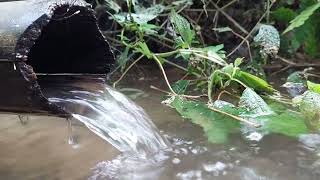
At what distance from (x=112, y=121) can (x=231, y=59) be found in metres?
1.20

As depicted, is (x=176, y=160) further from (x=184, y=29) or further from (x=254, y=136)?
(x=184, y=29)

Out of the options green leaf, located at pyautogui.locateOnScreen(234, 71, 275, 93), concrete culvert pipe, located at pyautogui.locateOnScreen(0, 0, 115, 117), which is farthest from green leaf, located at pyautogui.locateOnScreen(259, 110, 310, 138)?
concrete culvert pipe, located at pyautogui.locateOnScreen(0, 0, 115, 117)

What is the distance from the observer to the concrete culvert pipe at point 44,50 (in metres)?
1.05

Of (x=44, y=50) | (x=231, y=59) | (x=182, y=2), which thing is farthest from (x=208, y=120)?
(x=231, y=59)

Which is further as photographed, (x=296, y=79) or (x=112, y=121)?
(x=296, y=79)

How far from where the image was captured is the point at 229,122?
1589mm

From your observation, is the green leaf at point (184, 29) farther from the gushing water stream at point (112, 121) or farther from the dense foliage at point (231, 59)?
the gushing water stream at point (112, 121)

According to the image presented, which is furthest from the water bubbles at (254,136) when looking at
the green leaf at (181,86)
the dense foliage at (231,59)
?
the green leaf at (181,86)

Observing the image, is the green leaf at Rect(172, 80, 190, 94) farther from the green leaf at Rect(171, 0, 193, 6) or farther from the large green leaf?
the green leaf at Rect(171, 0, 193, 6)

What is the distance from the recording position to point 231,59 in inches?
100

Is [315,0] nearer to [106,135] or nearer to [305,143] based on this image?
[305,143]

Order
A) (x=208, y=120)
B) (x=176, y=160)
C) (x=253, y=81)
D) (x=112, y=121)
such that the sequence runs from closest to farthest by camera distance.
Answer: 1. (x=176, y=160)
2. (x=112, y=121)
3. (x=208, y=120)
4. (x=253, y=81)

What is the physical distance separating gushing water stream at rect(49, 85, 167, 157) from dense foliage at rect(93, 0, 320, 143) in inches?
6.8

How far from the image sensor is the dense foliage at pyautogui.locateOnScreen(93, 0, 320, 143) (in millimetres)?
1561
